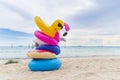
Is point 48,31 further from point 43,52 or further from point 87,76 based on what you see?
point 87,76

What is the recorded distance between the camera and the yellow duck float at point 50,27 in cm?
828

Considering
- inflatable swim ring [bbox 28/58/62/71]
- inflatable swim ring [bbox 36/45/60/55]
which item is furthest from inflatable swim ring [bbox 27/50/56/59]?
inflatable swim ring [bbox 36/45/60/55]

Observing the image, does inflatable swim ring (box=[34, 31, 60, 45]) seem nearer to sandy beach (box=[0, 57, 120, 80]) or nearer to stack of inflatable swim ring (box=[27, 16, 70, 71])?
stack of inflatable swim ring (box=[27, 16, 70, 71])

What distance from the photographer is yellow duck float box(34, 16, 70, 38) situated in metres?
8.28

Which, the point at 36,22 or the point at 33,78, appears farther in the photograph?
the point at 36,22

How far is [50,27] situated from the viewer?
330 inches

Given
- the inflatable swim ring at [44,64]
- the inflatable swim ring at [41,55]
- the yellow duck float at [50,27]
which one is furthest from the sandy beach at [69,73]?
the yellow duck float at [50,27]

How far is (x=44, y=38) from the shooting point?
8.17 meters

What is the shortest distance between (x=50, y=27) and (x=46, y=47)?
0.85 metres

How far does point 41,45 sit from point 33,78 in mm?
1773

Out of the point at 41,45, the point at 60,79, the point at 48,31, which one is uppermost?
the point at 48,31

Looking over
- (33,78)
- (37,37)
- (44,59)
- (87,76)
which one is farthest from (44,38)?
(87,76)

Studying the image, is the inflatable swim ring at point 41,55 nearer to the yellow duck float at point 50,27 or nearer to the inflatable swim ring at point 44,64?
the inflatable swim ring at point 44,64

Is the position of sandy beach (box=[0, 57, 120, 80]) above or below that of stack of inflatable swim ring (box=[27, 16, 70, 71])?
below
